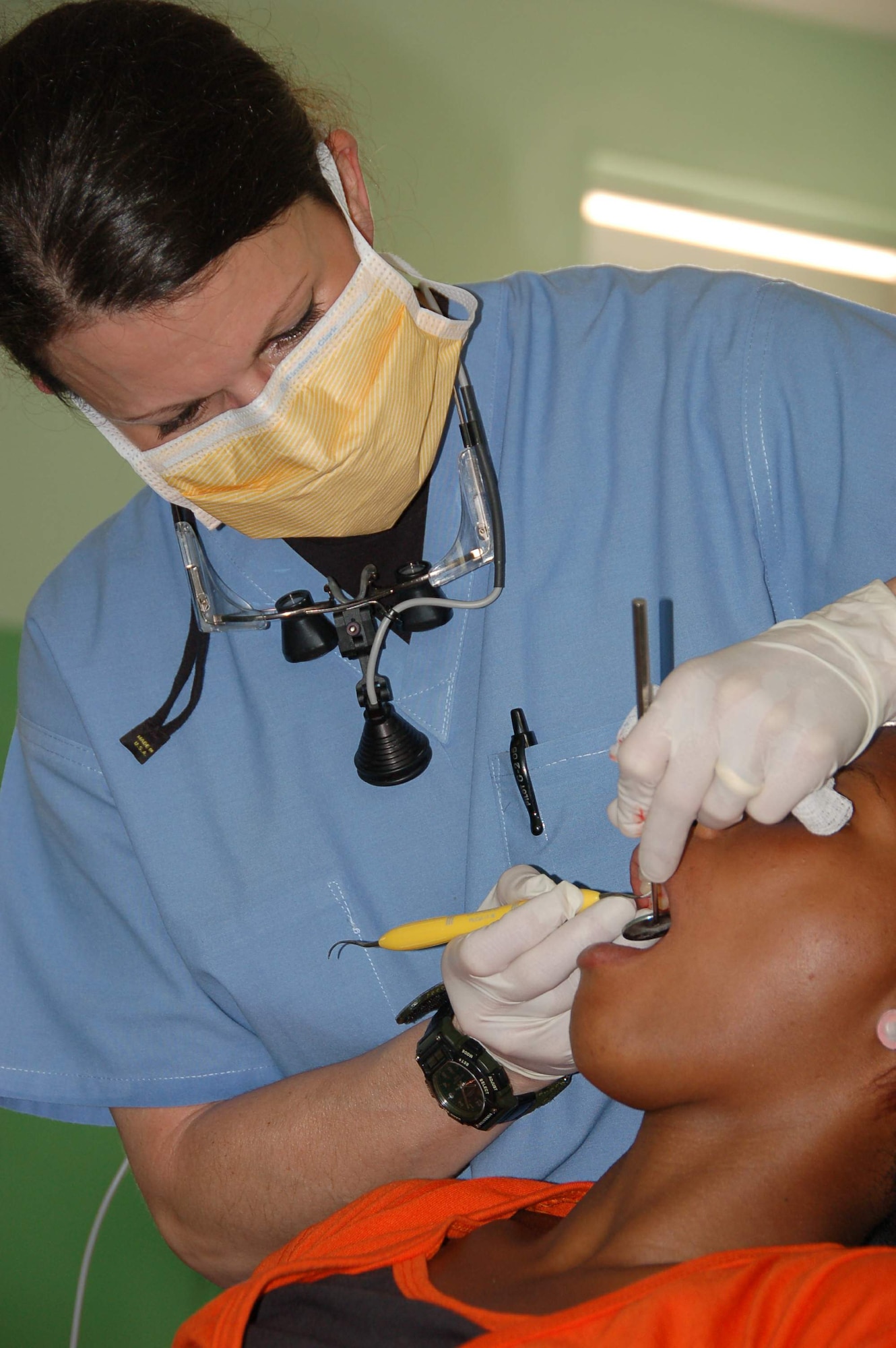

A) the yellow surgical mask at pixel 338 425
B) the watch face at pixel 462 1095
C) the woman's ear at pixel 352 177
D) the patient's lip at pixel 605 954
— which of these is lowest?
the watch face at pixel 462 1095

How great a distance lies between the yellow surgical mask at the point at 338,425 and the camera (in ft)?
3.56

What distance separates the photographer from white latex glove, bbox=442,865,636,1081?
0.98 metres

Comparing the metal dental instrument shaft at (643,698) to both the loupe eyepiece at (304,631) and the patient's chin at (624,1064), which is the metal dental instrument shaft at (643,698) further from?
the loupe eyepiece at (304,631)

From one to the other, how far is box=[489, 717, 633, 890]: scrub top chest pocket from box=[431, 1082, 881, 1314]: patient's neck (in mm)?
252

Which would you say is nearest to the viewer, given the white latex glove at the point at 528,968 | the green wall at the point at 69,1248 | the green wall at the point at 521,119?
the white latex glove at the point at 528,968

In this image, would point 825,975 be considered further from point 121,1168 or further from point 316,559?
point 121,1168

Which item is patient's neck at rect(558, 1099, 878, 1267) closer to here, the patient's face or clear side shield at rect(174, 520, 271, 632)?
the patient's face

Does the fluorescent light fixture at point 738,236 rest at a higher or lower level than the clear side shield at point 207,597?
lower

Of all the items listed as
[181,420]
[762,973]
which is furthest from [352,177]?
[762,973]

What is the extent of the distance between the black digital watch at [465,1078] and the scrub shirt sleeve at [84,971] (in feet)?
0.94

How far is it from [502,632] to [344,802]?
0.25 meters

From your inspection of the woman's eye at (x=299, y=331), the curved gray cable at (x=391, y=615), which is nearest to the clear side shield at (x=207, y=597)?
the curved gray cable at (x=391, y=615)

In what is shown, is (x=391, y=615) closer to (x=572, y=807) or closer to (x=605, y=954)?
(x=572, y=807)

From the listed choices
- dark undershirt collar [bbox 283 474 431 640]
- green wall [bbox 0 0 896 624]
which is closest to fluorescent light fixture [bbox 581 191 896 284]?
green wall [bbox 0 0 896 624]
